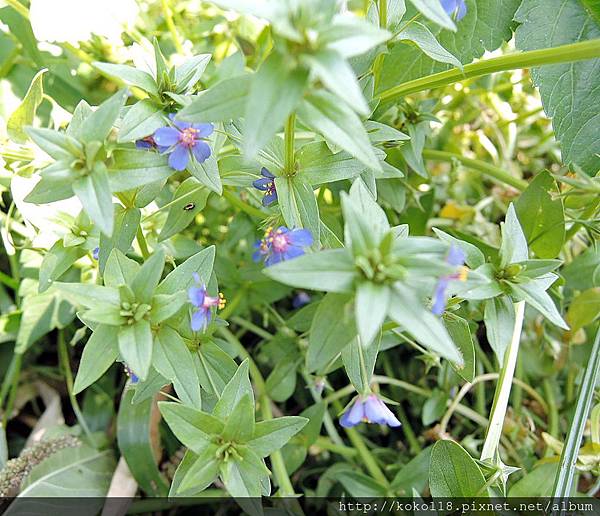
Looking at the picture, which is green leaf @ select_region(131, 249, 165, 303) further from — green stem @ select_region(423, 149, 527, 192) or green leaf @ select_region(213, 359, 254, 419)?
green stem @ select_region(423, 149, 527, 192)

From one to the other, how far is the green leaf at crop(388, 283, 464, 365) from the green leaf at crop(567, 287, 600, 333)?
982 mm

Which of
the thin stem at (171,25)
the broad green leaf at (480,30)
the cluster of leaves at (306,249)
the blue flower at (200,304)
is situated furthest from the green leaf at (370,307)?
the thin stem at (171,25)

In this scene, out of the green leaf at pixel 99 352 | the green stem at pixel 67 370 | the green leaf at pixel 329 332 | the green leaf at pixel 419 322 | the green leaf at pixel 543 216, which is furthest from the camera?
the green stem at pixel 67 370

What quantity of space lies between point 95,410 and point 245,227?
794 mm

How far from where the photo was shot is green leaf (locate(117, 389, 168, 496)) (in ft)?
6.11

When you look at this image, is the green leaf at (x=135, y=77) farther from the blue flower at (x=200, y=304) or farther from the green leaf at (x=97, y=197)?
the blue flower at (x=200, y=304)

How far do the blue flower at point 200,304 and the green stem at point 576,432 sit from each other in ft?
2.93

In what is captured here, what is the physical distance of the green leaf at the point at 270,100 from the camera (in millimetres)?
945

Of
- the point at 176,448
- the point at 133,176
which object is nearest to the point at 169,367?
the point at 133,176

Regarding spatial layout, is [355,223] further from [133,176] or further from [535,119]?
[535,119]

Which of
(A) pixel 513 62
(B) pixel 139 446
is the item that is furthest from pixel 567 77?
(B) pixel 139 446

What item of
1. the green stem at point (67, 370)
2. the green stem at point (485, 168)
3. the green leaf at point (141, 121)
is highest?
the green leaf at point (141, 121)

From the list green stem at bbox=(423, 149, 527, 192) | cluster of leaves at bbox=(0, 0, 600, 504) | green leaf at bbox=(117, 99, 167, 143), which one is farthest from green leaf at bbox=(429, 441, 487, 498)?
green leaf at bbox=(117, 99, 167, 143)

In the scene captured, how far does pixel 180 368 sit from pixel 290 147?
1.67 ft
